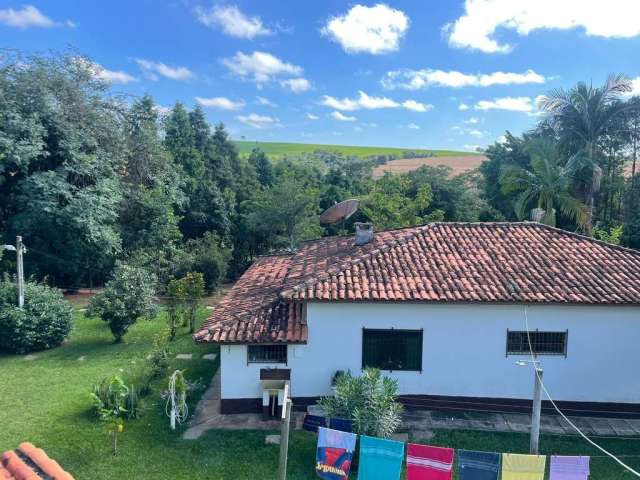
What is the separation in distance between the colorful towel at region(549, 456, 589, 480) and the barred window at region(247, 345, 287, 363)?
21.8ft

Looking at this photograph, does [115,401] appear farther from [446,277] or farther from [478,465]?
[446,277]

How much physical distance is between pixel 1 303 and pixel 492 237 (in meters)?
17.8

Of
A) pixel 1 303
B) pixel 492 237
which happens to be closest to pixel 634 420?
pixel 492 237

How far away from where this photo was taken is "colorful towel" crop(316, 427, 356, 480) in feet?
28.9

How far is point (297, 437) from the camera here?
11.0 meters

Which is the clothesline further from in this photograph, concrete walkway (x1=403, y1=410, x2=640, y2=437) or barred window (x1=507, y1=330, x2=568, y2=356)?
barred window (x1=507, y1=330, x2=568, y2=356)

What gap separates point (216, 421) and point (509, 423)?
25.0 ft

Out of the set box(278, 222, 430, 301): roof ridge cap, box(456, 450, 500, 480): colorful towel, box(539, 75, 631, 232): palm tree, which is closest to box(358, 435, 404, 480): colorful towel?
box(456, 450, 500, 480): colorful towel

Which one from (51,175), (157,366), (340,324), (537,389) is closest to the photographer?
(537,389)

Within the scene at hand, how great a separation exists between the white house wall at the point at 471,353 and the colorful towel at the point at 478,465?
430 cm

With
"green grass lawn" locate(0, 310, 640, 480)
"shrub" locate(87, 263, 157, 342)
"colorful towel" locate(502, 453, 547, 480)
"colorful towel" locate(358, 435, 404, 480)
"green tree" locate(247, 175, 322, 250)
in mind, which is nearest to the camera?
"colorful towel" locate(502, 453, 547, 480)

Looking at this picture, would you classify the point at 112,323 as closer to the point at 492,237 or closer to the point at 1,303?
the point at 1,303

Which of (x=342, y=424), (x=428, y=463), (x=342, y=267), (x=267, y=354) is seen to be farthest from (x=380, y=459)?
(x=342, y=267)

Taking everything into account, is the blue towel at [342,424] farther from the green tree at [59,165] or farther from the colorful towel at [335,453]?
the green tree at [59,165]
